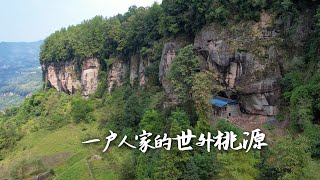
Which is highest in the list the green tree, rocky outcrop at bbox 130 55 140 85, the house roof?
rocky outcrop at bbox 130 55 140 85

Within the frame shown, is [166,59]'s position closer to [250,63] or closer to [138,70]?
[250,63]

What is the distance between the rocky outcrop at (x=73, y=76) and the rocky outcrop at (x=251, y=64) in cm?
3013

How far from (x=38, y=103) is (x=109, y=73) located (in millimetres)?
17267

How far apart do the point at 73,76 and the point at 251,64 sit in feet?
128

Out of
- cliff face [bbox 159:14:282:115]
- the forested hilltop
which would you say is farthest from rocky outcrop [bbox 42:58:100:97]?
cliff face [bbox 159:14:282:115]

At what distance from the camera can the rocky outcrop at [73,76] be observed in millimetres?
58719

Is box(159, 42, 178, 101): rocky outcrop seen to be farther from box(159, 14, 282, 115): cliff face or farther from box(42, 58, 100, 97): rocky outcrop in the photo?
box(42, 58, 100, 97): rocky outcrop

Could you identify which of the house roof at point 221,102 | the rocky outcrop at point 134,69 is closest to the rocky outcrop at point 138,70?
the rocky outcrop at point 134,69

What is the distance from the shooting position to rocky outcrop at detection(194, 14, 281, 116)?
28984 millimetres

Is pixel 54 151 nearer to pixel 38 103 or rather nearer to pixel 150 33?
pixel 150 33

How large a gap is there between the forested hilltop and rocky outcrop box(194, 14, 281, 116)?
0.07m

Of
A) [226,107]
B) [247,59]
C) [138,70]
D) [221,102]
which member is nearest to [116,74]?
[138,70]

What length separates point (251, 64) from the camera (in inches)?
1156

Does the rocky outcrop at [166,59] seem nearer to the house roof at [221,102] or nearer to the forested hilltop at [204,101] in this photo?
the forested hilltop at [204,101]
